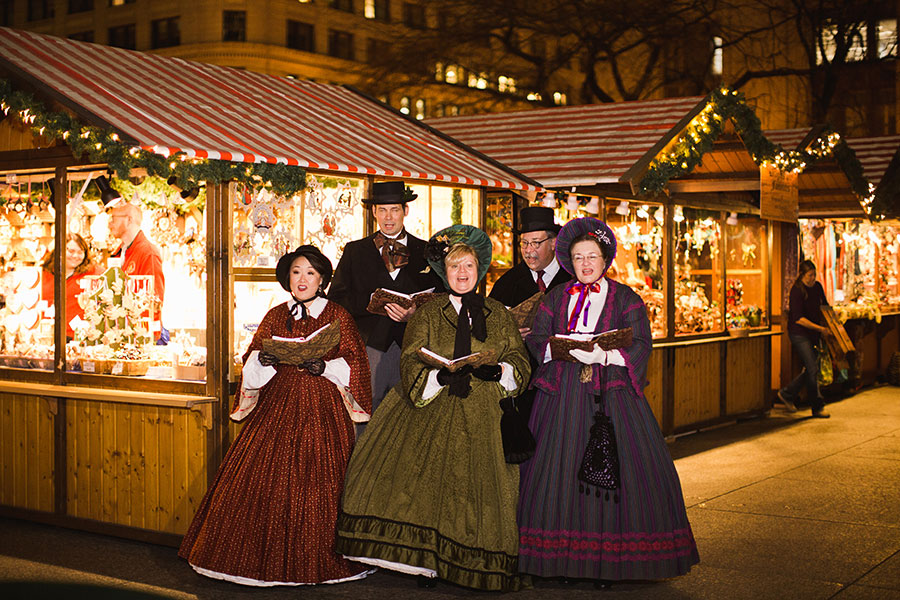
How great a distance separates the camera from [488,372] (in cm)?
597

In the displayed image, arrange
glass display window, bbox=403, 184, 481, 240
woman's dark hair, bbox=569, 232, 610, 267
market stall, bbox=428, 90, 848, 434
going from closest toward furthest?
woman's dark hair, bbox=569, 232, 610, 267 < glass display window, bbox=403, 184, 481, 240 < market stall, bbox=428, 90, 848, 434

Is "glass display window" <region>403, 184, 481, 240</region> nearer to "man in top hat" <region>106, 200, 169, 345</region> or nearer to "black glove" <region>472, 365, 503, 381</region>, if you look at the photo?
"man in top hat" <region>106, 200, 169, 345</region>

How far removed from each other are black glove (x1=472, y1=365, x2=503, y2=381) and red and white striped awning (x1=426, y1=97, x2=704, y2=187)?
4.19 m

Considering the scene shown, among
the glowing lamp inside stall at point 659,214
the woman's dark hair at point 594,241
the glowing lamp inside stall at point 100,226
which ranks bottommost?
the woman's dark hair at point 594,241

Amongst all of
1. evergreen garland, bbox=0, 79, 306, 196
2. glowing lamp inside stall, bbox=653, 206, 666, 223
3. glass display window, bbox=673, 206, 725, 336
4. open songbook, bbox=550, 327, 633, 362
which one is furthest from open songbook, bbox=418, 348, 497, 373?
glass display window, bbox=673, 206, 725, 336

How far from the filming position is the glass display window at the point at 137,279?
7.29 meters

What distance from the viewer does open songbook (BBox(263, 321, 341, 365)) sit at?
625 centimetres

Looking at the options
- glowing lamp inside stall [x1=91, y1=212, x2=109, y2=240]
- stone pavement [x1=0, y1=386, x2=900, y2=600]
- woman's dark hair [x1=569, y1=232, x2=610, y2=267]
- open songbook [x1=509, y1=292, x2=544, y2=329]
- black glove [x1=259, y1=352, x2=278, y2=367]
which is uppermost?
glowing lamp inside stall [x1=91, y1=212, x2=109, y2=240]

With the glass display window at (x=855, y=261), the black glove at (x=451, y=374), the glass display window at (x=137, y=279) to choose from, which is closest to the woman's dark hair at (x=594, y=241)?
the black glove at (x=451, y=374)

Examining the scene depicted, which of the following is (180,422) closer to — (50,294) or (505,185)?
(50,294)

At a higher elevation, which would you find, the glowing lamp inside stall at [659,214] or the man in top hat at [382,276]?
the glowing lamp inside stall at [659,214]

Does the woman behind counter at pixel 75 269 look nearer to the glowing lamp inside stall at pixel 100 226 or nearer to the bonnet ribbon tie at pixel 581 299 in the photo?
the glowing lamp inside stall at pixel 100 226

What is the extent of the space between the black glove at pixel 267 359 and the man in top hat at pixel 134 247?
1.51 metres

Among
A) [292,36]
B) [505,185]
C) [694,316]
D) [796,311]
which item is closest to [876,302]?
[796,311]
